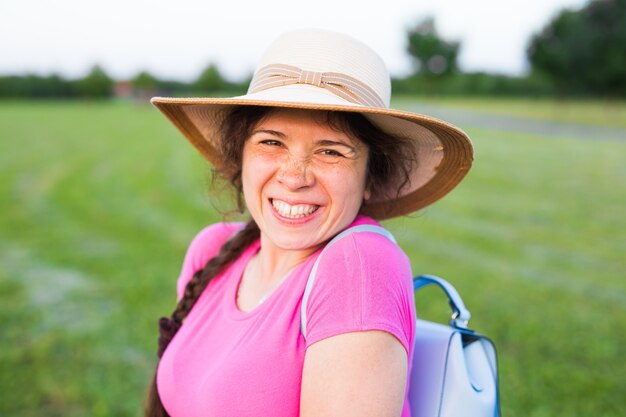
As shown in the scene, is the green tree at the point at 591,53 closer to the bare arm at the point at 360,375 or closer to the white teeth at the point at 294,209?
the white teeth at the point at 294,209

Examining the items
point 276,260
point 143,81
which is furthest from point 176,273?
point 143,81

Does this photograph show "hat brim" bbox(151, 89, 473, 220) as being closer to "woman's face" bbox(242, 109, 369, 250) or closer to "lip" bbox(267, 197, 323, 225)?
"woman's face" bbox(242, 109, 369, 250)

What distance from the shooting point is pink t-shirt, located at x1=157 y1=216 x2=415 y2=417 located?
1152 millimetres

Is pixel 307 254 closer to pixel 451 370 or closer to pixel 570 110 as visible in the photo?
pixel 451 370

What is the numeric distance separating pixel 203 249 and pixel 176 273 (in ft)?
11.1

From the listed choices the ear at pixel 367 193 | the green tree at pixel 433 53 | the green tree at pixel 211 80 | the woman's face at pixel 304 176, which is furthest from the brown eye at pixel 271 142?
the green tree at pixel 211 80

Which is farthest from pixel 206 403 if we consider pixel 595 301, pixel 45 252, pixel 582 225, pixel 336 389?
pixel 582 225

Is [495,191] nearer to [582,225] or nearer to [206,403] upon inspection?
[582,225]

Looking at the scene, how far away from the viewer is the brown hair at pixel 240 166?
1.44 metres

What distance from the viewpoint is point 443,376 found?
1.34 meters

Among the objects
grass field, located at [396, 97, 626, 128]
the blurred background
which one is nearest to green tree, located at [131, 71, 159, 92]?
grass field, located at [396, 97, 626, 128]

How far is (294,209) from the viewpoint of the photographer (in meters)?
1.42

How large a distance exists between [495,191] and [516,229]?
252 cm

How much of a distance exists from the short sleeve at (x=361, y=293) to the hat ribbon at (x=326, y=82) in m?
0.34
